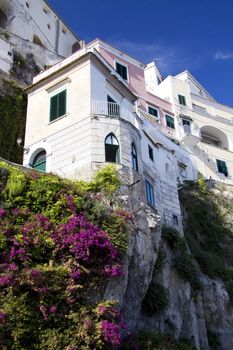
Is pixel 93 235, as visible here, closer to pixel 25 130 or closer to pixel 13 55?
pixel 25 130

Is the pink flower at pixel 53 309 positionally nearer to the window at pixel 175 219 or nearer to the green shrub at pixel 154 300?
the green shrub at pixel 154 300

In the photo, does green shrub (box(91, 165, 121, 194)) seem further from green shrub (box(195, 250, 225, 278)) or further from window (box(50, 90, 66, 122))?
green shrub (box(195, 250, 225, 278))

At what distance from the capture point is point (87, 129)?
20.4 meters

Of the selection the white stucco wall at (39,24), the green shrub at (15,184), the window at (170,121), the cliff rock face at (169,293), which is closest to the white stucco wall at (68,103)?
the cliff rock face at (169,293)

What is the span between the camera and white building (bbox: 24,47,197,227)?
20.0m

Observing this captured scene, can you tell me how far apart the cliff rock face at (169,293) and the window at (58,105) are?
19.7 feet

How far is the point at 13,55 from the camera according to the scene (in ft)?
106

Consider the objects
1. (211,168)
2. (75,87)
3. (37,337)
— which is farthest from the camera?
(211,168)

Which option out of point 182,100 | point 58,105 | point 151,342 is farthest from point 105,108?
point 182,100

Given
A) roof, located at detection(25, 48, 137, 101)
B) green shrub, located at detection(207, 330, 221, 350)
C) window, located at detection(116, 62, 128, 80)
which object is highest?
window, located at detection(116, 62, 128, 80)

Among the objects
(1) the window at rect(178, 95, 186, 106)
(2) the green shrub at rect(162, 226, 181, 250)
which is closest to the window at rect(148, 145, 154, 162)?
(2) the green shrub at rect(162, 226, 181, 250)

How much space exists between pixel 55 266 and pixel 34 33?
1215 inches

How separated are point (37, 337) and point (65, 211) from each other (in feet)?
14.3

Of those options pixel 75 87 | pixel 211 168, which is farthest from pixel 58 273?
pixel 211 168
